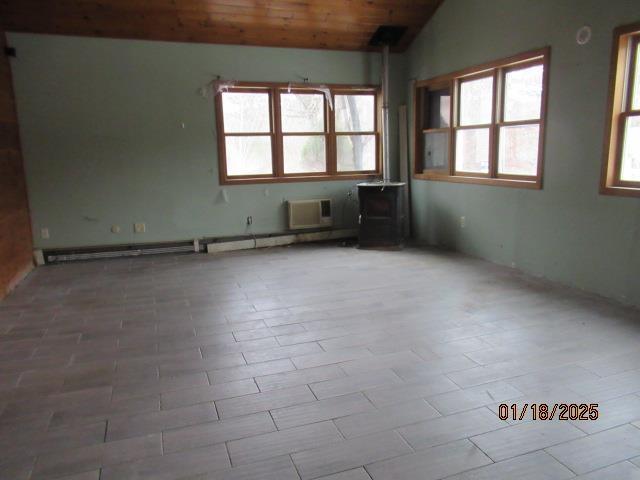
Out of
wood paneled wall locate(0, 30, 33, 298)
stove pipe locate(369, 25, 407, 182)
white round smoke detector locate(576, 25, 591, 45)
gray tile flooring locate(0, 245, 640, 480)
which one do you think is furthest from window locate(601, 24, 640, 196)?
wood paneled wall locate(0, 30, 33, 298)

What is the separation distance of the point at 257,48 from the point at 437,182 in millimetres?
→ 2888

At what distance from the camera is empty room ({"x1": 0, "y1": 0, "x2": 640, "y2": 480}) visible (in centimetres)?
213

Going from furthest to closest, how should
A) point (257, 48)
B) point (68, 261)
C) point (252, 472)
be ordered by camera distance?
point (257, 48)
point (68, 261)
point (252, 472)

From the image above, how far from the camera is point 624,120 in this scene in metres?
3.64

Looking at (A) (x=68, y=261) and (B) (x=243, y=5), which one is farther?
(A) (x=68, y=261)

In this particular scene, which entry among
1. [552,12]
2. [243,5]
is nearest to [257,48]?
[243,5]

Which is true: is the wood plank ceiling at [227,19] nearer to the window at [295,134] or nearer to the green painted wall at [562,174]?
the window at [295,134]

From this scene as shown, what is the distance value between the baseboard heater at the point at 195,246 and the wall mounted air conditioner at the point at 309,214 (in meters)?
0.13

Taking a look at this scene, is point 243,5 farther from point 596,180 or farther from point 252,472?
point 252,472

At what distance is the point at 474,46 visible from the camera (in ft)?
16.9

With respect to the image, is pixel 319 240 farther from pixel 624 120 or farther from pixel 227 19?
pixel 624 120

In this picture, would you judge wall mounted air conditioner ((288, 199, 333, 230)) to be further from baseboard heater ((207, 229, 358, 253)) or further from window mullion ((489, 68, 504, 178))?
window mullion ((489, 68, 504, 178))

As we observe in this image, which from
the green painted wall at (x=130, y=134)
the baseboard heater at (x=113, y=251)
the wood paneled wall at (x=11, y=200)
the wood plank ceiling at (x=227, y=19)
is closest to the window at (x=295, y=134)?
the green painted wall at (x=130, y=134)

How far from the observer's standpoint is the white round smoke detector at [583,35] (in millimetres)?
3795
